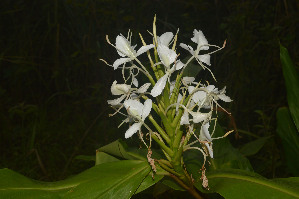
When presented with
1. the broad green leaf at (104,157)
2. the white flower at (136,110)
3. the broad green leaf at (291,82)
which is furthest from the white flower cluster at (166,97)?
the broad green leaf at (291,82)

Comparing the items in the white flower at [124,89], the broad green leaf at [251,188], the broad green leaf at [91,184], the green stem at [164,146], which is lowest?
the broad green leaf at [251,188]

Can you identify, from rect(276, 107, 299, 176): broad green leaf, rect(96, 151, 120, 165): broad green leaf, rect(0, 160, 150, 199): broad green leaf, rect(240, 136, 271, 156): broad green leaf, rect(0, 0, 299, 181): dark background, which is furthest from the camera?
rect(0, 0, 299, 181): dark background

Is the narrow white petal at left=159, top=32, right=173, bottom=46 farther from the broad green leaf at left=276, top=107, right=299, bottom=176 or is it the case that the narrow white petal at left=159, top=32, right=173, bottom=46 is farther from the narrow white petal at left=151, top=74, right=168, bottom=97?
the broad green leaf at left=276, top=107, right=299, bottom=176

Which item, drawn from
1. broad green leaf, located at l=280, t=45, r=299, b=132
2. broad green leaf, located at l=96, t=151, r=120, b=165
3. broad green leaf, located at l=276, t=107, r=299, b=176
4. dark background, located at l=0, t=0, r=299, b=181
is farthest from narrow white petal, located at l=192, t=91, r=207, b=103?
dark background, located at l=0, t=0, r=299, b=181

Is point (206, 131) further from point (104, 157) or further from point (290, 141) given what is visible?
point (290, 141)

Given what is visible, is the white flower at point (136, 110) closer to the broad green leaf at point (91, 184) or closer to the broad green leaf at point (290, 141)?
the broad green leaf at point (91, 184)

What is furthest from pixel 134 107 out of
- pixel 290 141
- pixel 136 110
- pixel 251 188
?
pixel 290 141
